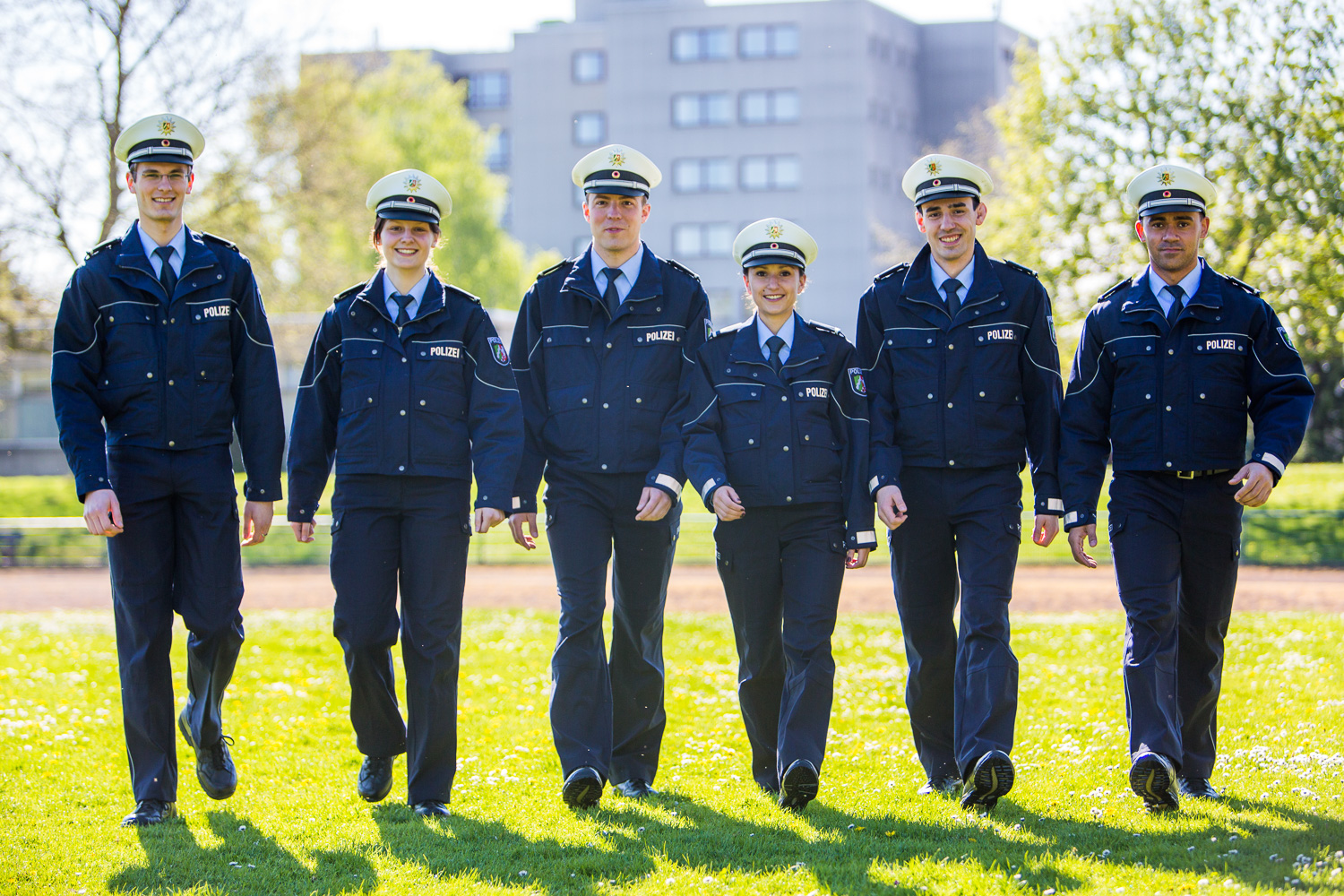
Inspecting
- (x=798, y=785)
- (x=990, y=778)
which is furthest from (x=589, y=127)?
(x=990, y=778)

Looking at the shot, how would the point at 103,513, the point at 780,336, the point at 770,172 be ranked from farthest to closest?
the point at 770,172 < the point at 780,336 < the point at 103,513

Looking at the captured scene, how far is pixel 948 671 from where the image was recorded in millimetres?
6258

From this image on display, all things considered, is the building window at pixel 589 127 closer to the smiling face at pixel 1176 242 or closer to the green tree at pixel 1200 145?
the green tree at pixel 1200 145

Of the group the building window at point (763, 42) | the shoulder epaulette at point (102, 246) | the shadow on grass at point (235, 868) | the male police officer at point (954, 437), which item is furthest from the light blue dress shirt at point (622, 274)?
the building window at point (763, 42)

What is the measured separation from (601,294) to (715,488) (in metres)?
1.10

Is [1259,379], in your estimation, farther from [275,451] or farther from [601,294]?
[275,451]

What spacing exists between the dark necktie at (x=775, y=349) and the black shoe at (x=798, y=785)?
67.2 inches

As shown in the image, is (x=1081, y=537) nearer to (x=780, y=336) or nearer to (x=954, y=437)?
(x=954, y=437)

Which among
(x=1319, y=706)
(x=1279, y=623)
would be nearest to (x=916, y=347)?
(x=1319, y=706)

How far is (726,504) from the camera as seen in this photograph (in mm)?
5809

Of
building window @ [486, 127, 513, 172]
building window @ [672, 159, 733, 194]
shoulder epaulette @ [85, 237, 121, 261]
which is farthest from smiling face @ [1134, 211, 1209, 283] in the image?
building window @ [486, 127, 513, 172]

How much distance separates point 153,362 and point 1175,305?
4346 mm

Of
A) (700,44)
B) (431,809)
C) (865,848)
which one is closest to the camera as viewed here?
(865,848)

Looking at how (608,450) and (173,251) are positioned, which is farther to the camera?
(608,450)
